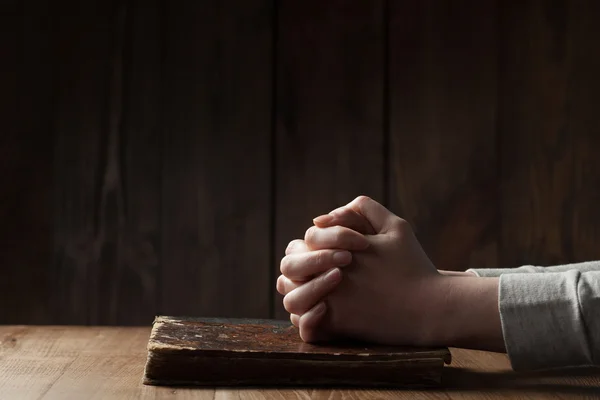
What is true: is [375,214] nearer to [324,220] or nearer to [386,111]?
[324,220]

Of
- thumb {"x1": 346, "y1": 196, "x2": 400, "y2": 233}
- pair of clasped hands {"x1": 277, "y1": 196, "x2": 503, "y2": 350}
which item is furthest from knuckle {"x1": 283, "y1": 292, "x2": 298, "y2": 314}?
thumb {"x1": 346, "y1": 196, "x2": 400, "y2": 233}

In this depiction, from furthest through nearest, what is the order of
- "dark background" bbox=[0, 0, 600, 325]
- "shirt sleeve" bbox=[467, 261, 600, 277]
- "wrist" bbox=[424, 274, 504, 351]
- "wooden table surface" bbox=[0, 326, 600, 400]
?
"dark background" bbox=[0, 0, 600, 325] < "shirt sleeve" bbox=[467, 261, 600, 277] < "wrist" bbox=[424, 274, 504, 351] < "wooden table surface" bbox=[0, 326, 600, 400]

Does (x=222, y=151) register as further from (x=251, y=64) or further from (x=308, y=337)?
(x=308, y=337)

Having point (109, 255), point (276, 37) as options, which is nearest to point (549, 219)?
point (276, 37)

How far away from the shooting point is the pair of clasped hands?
2.52 feet

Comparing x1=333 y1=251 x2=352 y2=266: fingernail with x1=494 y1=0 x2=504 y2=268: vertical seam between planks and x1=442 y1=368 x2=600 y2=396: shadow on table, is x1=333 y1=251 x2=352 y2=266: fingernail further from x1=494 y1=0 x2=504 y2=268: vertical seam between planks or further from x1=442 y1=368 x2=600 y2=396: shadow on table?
x1=494 y1=0 x2=504 y2=268: vertical seam between planks

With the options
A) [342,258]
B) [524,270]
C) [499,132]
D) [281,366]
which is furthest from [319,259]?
[499,132]

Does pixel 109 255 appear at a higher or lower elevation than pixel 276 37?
lower

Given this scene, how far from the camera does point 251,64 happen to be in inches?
65.1

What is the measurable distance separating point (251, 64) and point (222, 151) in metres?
0.20

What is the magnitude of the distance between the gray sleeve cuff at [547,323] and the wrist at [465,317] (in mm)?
19

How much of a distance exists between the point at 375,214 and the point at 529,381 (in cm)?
24

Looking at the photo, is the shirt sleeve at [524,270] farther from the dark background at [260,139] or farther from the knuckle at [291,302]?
the dark background at [260,139]

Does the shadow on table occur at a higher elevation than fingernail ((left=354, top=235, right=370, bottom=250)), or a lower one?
lower
